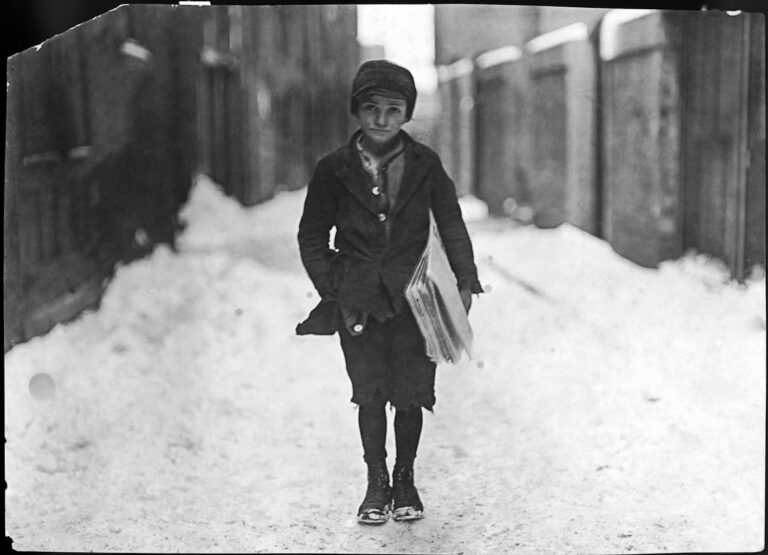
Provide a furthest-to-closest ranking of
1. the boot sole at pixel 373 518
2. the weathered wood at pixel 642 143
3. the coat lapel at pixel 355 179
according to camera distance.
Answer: the weathered wood at pixel 642 143 < the boot sole at pixel 373 518 < the coat lapel at pixel 355 179

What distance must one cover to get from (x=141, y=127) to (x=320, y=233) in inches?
24.6

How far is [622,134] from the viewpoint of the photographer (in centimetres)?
287

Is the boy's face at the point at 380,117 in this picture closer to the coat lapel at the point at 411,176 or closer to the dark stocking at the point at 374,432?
the coat lapel at the point at 411,176

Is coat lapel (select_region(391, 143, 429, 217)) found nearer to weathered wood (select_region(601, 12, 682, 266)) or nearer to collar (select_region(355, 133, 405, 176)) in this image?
collar (select_region(355, 133, 405, 176))

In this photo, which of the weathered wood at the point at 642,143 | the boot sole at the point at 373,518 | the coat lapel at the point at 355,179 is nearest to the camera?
the coat lapel at the point at 355,179

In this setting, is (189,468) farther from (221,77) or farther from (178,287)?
(221,77)

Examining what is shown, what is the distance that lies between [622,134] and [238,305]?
1240 mm

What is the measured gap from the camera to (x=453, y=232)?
2703 mm

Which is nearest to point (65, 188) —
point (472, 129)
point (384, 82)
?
point (384, 82)

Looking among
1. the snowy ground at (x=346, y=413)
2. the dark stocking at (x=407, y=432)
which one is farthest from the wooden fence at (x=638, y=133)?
the dark stocking at (x=407, y=432)

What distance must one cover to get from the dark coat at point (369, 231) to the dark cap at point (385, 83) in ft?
0.32

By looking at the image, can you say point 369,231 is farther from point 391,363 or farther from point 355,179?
point 391,363

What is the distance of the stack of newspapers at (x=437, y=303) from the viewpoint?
2650mm

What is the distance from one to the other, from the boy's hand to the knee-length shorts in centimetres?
16
